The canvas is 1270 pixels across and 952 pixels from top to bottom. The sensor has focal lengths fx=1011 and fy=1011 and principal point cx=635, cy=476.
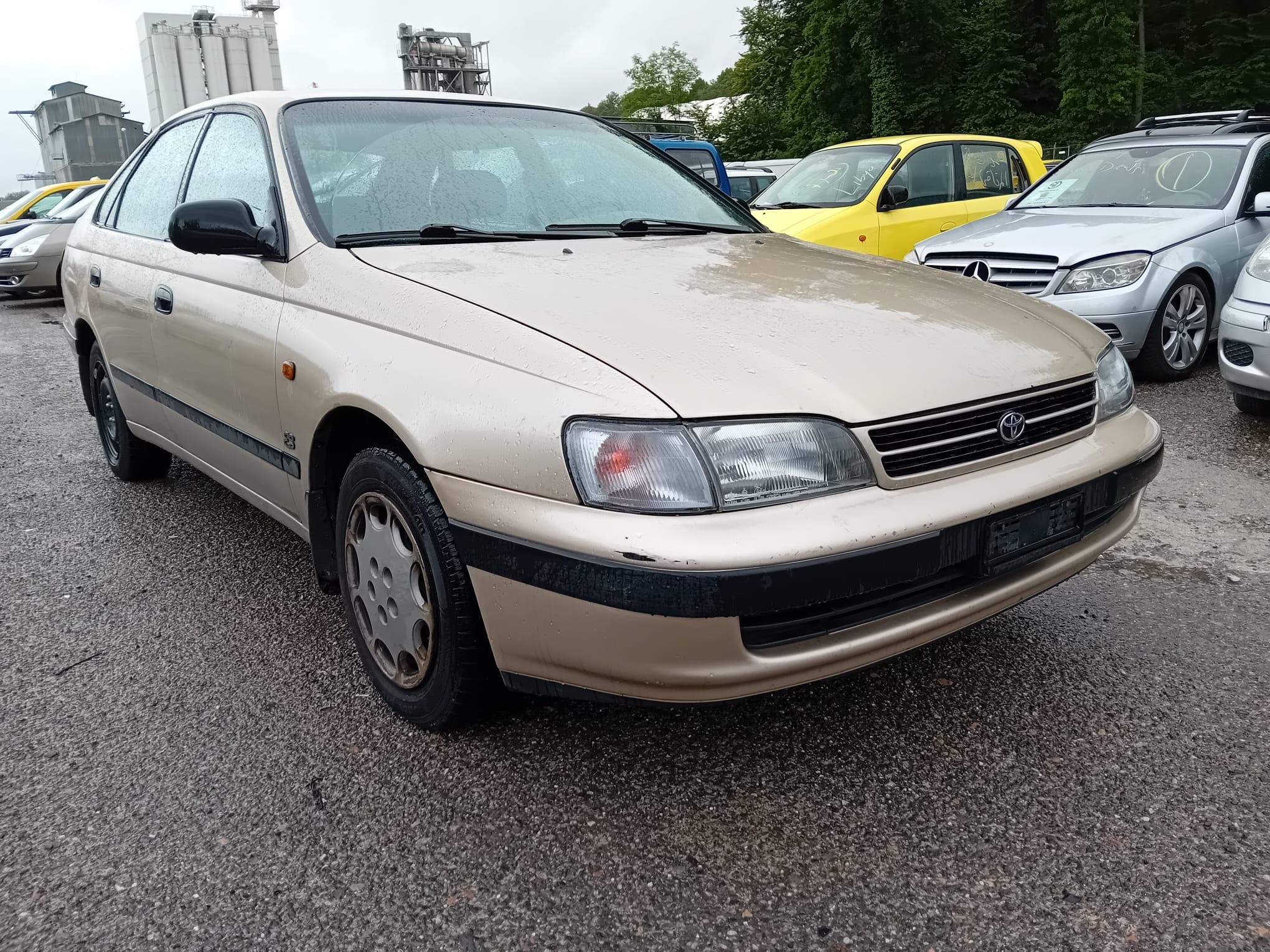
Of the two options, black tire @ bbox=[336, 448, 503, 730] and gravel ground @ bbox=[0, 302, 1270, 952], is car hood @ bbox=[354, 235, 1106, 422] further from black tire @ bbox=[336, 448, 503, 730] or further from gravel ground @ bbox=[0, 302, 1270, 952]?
gravel ground @ bbox=[0, 302, 1270, 952]

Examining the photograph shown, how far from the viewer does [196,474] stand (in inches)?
183

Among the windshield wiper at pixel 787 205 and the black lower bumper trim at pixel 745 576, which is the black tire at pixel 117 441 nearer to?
the black lower bumper trim at pixel 745 576

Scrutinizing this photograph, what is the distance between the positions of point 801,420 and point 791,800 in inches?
32.2

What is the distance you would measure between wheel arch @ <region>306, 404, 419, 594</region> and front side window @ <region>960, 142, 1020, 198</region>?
8091 mm

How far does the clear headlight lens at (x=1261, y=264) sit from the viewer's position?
15.4ft

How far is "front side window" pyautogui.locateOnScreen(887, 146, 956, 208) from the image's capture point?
344 inches

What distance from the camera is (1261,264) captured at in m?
4.76

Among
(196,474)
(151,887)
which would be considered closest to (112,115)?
(196,474)

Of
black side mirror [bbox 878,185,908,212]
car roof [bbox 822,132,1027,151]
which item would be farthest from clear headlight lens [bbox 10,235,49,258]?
black side mirror [bbox 878,185,908,212]

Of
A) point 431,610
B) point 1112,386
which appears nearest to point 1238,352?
point 1112,386

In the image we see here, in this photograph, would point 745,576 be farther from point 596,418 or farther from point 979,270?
point 979,270

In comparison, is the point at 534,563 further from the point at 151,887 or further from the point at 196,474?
the point at 196,474

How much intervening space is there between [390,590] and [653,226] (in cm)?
139

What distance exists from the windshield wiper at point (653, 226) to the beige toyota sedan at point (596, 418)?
0.01 metres
